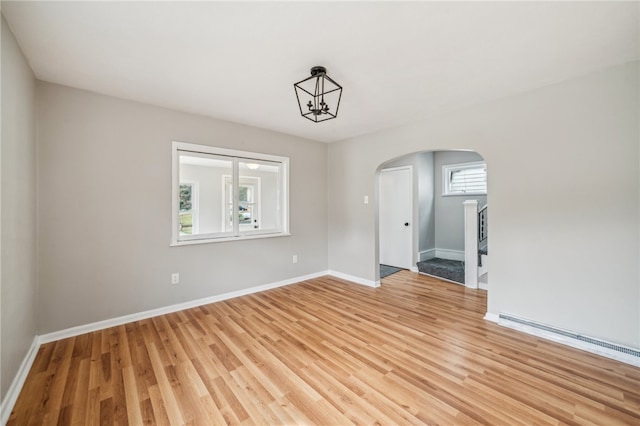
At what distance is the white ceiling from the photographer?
5.34ft

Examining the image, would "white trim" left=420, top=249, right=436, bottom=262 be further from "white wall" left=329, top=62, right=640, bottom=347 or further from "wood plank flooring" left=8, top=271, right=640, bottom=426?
"white wall" left=329, top=62, right=640, bottom=347

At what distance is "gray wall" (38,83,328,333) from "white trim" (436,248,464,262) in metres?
4.32

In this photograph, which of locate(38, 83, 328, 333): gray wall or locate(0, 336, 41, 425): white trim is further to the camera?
locate(38, 83, 328, 333): gray wall

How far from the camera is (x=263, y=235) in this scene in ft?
13.4

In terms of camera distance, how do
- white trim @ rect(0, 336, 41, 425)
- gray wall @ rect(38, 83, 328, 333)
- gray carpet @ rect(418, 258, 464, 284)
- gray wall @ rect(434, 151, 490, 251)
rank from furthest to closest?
gray wall @ rect(434, 151, 490, 251) → gray carpet @ rect(418, 258, 464, 284) → gray wall @ rect(38, 83, 328, 333) → white trim @ rect(0, 336, 41, 425)

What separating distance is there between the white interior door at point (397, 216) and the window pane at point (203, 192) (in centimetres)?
305

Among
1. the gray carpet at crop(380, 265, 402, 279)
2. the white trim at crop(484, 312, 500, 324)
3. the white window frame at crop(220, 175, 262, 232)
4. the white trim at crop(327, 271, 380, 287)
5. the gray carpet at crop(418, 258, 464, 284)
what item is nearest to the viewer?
the white trim at crop(484, 312, 500, 324)

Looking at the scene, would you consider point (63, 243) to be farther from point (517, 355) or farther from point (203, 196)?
point (517, 355)

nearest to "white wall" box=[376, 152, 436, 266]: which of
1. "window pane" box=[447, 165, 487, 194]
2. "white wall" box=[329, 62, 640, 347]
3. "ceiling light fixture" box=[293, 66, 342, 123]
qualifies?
"window pane" box=[447, 165, 487, 194]

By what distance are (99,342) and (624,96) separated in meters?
5.16

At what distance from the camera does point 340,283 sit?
14.5 ft

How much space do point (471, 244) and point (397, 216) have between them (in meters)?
1.64

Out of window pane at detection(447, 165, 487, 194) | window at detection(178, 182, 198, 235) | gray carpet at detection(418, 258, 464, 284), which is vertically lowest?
gray carpet at detection(418, 258, 464, 284)

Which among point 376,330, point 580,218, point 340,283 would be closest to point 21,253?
point 376,330
